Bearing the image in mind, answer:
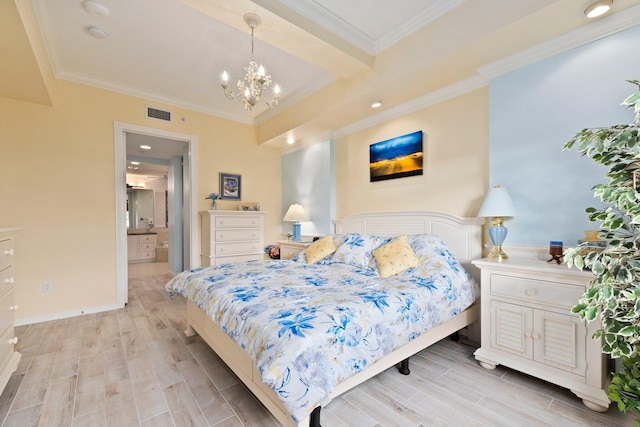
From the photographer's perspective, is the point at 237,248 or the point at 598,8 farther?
the point at 237,248

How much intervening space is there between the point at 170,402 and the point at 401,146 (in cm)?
316

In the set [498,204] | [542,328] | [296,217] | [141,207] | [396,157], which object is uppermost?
[396,157]

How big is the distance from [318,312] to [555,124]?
230cm

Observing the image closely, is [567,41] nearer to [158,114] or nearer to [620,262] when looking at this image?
[620,262]

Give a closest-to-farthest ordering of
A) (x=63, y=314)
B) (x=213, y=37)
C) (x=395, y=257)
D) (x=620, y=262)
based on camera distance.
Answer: (x=620, y=262) → (x=395, y=257) → (x=213, y=37) → (x=63, y=314)

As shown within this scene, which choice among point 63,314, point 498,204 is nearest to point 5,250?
point 63,314

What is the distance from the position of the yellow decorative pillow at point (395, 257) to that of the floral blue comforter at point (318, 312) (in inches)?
3.0

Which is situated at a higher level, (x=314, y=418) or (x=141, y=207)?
(x=141, y=207)

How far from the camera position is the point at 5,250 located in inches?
69.7

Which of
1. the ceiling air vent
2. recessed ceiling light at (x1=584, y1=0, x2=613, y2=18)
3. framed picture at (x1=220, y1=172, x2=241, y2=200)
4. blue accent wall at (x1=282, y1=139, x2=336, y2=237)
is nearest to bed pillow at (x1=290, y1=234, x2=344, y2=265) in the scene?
blue accent wall at (x1=282, y1=139, x2=336, y2=237)

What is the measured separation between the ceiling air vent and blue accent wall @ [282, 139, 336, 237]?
197cm

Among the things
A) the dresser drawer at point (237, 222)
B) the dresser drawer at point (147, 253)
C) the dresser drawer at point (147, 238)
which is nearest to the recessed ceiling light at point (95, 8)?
the dresser drawer at point (237, 222)

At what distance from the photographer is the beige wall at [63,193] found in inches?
118

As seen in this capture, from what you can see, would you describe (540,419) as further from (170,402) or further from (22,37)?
(22,37)
